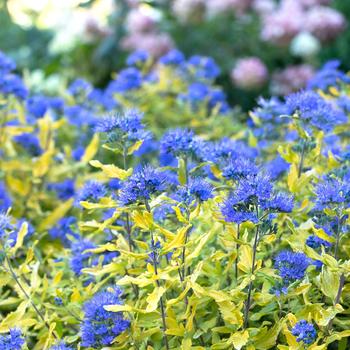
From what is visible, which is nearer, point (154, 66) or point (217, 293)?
point (217, 293)

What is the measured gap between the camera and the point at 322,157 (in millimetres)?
2053

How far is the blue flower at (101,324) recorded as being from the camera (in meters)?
1.51

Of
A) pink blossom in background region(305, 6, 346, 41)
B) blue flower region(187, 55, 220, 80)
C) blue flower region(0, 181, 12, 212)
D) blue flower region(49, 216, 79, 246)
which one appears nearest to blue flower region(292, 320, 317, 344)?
blue flower region(49, 216, 79, 246)

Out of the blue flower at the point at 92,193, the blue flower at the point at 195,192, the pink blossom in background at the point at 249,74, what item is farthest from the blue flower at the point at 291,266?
the pink blossom in background at the point at 249,74

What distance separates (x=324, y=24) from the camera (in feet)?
14.3

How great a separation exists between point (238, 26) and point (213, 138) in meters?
1.88

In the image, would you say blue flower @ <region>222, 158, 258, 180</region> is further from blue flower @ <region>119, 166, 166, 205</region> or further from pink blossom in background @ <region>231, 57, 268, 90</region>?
pink blossom in background @ <region>231, 57, 268, 90</region>

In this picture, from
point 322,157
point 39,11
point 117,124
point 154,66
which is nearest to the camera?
point 117,124

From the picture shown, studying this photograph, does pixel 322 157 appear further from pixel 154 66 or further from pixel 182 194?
pixel 154 66

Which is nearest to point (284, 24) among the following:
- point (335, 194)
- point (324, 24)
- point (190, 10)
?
point (324, 24)

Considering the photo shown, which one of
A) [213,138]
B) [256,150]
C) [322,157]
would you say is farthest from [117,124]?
[213,138]

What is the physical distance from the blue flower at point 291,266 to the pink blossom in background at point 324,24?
10.4ft

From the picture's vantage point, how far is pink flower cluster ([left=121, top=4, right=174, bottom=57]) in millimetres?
Result: 4555

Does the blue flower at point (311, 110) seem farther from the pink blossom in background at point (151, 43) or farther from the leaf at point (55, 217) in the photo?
the pink blossom in background at point (151, 43)
